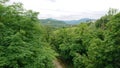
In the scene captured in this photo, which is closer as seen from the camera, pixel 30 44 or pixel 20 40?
pixel 20 40

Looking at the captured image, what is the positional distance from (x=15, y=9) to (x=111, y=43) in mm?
10558

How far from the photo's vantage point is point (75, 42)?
112ft

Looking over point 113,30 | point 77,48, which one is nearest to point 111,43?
point 113,30

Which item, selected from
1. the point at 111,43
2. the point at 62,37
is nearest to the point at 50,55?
the point at 111,43

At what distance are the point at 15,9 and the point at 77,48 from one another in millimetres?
18290

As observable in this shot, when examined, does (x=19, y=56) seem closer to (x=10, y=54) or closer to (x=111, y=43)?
(x=10, y=54)

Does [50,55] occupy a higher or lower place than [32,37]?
lower

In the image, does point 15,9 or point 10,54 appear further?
point 15,9

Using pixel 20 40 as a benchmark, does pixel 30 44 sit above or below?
below

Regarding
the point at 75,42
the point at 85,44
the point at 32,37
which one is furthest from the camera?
the point at 75,42

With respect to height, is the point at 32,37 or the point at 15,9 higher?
the point at 15,9

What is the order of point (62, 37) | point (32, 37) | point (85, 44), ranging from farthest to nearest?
1. point (62, 37)
2. point (85, 44)
3. point (32, 37)

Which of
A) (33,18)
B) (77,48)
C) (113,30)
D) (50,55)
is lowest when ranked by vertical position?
(77,48)

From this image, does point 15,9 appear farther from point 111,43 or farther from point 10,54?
point 111,43
